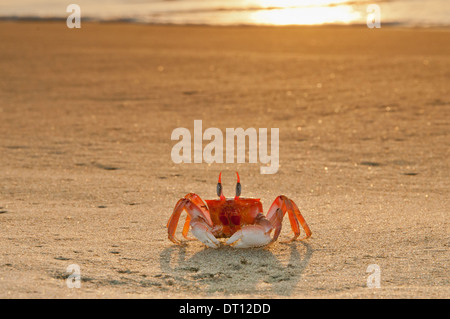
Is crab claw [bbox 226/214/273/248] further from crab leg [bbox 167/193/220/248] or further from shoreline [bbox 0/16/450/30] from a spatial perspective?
shoreline [bbox 0/16/450/30]

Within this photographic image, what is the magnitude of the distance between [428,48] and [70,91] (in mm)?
6379

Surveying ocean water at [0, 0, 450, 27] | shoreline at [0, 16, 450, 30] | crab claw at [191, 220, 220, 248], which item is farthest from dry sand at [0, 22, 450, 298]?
ocean water at [0, 0, 450, 27]

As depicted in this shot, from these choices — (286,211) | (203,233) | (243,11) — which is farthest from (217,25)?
(203,233)

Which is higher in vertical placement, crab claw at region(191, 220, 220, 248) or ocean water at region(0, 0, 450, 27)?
ocean water at region(0, 0, 450, 27)

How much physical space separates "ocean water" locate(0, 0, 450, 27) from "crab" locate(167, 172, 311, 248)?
43.4ft

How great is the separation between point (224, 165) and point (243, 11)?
573 inches

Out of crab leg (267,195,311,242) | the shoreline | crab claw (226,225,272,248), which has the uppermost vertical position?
the shoreline

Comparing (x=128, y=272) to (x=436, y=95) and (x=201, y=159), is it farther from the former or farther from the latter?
(x=436, y=95)

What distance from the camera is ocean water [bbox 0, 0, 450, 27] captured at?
18031 millimetres

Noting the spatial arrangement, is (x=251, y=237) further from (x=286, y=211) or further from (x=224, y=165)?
(x=224, y=165)

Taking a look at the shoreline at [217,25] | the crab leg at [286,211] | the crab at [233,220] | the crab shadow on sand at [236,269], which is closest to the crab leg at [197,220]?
the crab at [233,220]

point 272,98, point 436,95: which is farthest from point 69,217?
point 436,95

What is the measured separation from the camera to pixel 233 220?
457 centimetres

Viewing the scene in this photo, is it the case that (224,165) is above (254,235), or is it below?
above
